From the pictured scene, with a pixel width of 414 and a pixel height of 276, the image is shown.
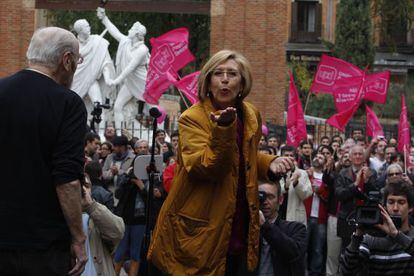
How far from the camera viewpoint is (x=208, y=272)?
6.33 m

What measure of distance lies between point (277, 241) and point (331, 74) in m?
14.9

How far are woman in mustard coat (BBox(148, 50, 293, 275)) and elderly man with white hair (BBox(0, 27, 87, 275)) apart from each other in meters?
A: 0.65

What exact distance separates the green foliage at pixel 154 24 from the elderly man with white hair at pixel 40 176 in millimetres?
40576

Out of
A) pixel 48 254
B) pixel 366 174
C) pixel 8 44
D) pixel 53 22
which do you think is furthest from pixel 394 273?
A: pixel 53 22

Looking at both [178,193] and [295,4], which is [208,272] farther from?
[295,4]

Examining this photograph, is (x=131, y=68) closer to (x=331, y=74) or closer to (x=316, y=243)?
(x=331, y=74)

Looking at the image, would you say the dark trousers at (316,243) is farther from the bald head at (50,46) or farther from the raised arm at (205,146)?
the bald head at (50,46)

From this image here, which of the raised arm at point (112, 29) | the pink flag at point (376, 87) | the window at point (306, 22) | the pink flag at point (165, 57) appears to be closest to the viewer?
the pink flag at point (165, 57)

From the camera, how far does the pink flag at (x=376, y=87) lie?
22688mm

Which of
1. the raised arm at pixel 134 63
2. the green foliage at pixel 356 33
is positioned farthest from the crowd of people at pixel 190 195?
the green foliage at pixel 356 33

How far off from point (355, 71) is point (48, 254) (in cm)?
1606

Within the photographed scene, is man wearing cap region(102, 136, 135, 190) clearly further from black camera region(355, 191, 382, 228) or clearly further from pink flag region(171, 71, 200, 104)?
black camera region(355, 191, 382, 228)

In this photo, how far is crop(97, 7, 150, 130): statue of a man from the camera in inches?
1011

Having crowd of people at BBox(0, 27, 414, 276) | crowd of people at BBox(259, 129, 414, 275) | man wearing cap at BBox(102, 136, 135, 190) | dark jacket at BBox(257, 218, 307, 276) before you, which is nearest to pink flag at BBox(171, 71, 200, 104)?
crowd of people at BBox(259, 129, 414, 275)
